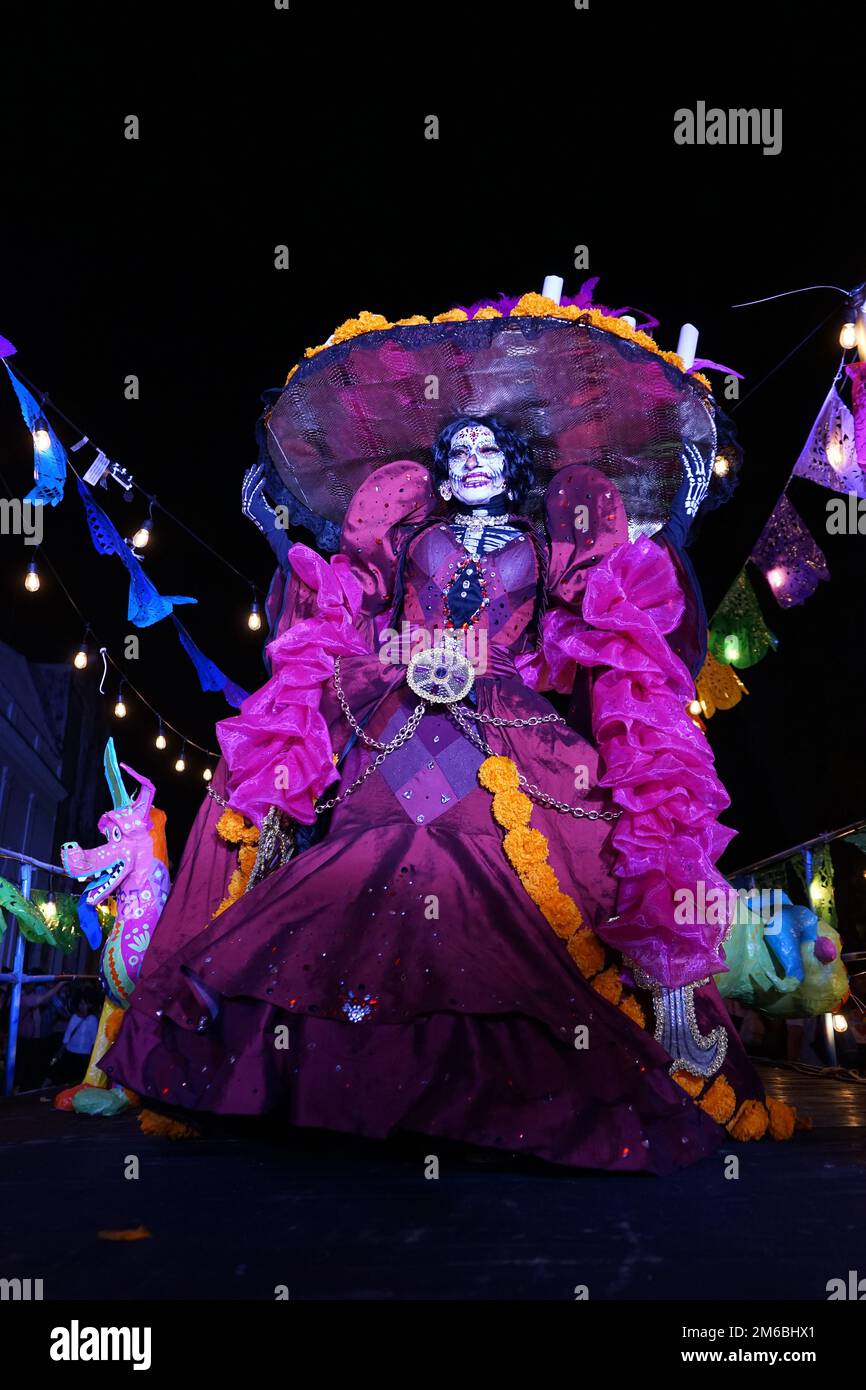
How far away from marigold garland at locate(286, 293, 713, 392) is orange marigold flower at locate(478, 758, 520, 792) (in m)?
1.37

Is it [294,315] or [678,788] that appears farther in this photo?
[294,315]

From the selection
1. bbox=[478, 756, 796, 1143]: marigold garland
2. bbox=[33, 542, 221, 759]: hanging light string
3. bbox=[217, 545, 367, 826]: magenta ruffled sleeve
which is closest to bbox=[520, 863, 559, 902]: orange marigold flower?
bbox=[478, 756, 796, 1143]: marigold garland

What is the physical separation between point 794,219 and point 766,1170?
13.5ft

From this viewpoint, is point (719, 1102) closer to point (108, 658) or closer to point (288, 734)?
point (288, 734)

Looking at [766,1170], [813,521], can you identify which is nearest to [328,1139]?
[766,1170]

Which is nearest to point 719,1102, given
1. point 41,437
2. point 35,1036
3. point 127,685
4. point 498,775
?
point 498,775

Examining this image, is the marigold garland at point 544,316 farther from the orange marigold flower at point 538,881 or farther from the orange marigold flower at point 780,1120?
the orange marigold flower at point 780,1120

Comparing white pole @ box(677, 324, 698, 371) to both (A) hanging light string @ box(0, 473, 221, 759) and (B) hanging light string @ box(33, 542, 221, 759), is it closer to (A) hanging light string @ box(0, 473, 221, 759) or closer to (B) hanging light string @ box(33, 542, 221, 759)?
(A) hanging light string @ box(0, 473, 221, 759)

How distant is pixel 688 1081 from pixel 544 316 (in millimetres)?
2223

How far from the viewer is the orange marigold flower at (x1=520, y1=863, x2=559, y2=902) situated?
2.53m

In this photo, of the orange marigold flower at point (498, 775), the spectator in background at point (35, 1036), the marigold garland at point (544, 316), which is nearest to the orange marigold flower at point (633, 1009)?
the orange marigold flower at point (498, 775)

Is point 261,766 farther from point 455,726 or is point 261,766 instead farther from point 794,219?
point 794,219

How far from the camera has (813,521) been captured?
6.02 m
